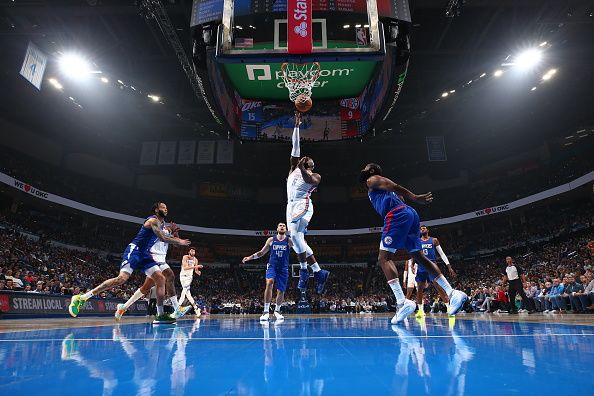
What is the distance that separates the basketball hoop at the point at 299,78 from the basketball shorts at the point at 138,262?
543 centimetres

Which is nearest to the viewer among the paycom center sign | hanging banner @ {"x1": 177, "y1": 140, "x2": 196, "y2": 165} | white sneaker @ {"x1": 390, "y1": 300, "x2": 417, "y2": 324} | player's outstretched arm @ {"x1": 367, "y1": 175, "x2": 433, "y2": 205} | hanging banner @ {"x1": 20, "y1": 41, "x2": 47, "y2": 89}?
player's outstretched arm @ {"x1": 367, "y1": 175, "x2": 433, "y2": 205}

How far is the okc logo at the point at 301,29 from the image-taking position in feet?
23.2

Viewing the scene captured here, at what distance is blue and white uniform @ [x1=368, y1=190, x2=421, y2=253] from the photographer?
5.10m

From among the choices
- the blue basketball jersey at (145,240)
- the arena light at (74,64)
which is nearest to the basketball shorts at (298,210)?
the blue basketball jersey at (145,240)

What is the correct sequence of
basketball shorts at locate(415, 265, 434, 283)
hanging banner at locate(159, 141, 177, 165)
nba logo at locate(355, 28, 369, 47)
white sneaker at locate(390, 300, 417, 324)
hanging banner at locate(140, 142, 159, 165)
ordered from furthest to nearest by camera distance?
hanging banner at locate(140, 142, 159, 165), hanging banner at locate(159, 141, 177, 165), basketball shorts at locate(415, 265, 434, 283), nba logo at locate(355, 28, 369, 47), white sneaker at locate(390, 300, 417, 324)

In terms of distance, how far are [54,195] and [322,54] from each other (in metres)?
24.3

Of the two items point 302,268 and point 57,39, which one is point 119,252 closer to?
point 57,39

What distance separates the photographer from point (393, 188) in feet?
16.3

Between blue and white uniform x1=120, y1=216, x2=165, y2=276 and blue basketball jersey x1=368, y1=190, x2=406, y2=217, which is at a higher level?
blue basketball jersey x1=368, y1=190, x2=406, y2=217

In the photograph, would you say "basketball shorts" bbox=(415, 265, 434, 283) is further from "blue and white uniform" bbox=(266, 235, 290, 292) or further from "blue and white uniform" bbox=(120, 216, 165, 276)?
"blue and white uniform" bbox=(120, 216, 165, 276)

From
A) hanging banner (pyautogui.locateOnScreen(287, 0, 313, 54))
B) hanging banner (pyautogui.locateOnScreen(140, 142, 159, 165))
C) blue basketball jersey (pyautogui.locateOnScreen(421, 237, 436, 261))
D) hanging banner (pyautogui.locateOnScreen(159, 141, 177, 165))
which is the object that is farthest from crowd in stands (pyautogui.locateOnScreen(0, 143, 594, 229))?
hanging banner (pyautogui.locateOnScreen(287, 0, 313, 54))

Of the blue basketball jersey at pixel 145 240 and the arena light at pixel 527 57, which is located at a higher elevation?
the arena light at pixel 527 57

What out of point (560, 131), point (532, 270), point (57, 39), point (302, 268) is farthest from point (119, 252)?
point (560, 131)

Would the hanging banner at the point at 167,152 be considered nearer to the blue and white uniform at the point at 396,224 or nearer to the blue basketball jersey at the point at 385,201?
the blue basketball jersey at the point at 385,201
